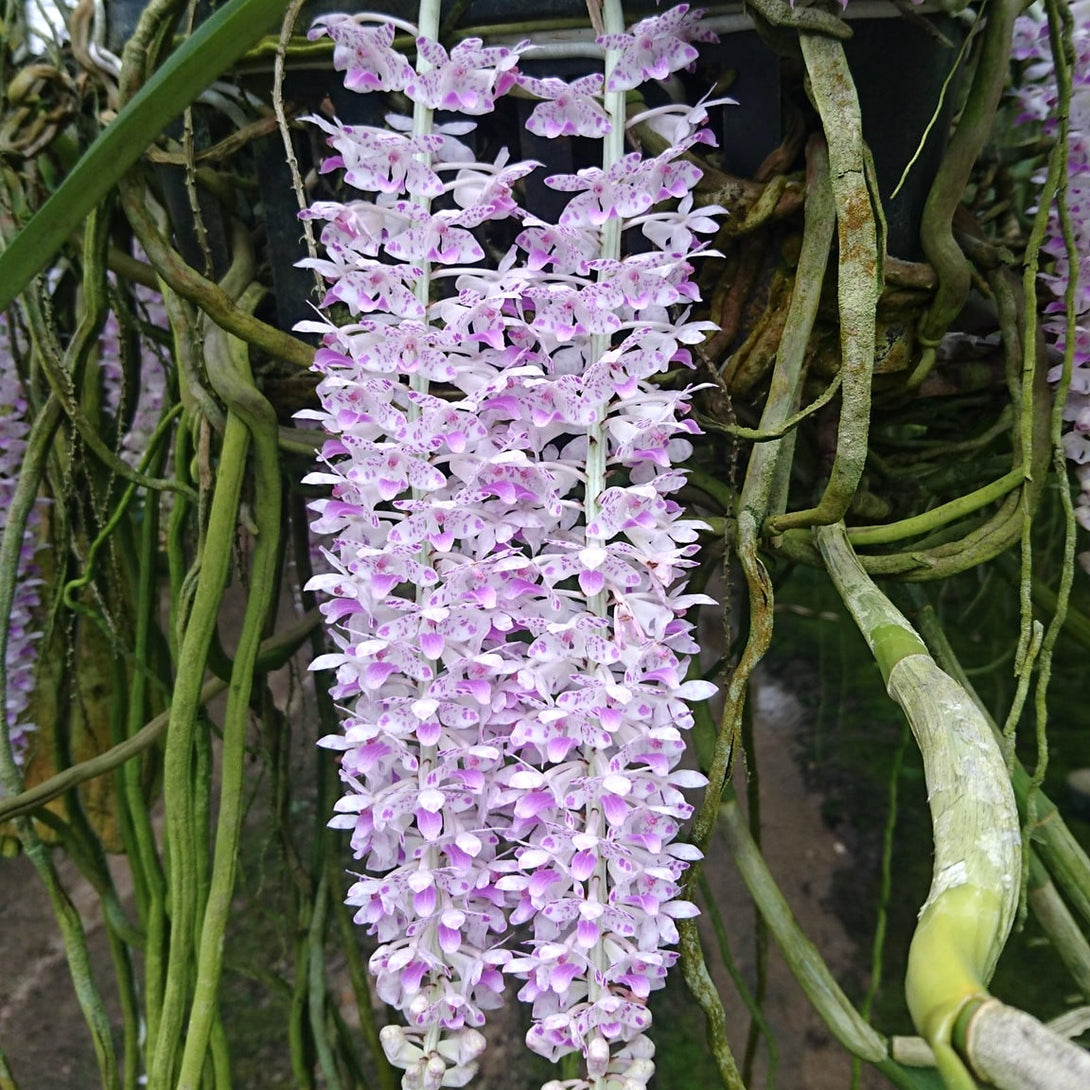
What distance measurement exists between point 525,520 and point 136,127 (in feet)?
0.55

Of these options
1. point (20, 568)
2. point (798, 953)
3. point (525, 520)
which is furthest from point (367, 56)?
point (20, 568)

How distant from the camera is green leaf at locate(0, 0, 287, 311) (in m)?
0.26

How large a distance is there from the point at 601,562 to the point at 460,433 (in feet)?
0.20

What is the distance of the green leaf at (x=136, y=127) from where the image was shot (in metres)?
0.26

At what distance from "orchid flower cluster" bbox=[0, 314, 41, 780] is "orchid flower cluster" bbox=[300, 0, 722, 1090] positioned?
1.23 ft

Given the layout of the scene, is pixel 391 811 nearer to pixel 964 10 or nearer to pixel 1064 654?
pixel 964 10

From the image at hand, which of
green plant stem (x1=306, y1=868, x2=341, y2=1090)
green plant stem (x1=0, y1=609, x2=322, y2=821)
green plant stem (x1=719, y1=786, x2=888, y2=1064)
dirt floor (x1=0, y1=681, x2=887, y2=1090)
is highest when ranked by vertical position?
green plant stem (x1=0, y1=609, x2=322, y2=821)

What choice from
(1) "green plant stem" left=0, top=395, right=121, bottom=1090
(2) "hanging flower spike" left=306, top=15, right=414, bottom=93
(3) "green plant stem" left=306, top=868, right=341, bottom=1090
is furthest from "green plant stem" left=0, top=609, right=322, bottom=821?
(2) "hanging flower spike" left=306, top=15, right=414, bottom=93

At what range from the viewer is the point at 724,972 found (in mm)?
1013

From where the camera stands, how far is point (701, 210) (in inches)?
12.0

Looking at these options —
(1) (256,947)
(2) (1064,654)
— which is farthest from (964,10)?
(1) (256,947)

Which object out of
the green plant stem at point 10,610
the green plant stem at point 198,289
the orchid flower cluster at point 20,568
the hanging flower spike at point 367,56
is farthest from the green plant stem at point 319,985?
the hanging flower spike at point 367,56

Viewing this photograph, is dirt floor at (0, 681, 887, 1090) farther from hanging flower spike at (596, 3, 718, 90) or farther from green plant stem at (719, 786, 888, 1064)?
hanging flower spike at (596, 3, 718, 90)

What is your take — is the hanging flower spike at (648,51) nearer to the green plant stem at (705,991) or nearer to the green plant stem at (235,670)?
the green plant stem at (235,670)
